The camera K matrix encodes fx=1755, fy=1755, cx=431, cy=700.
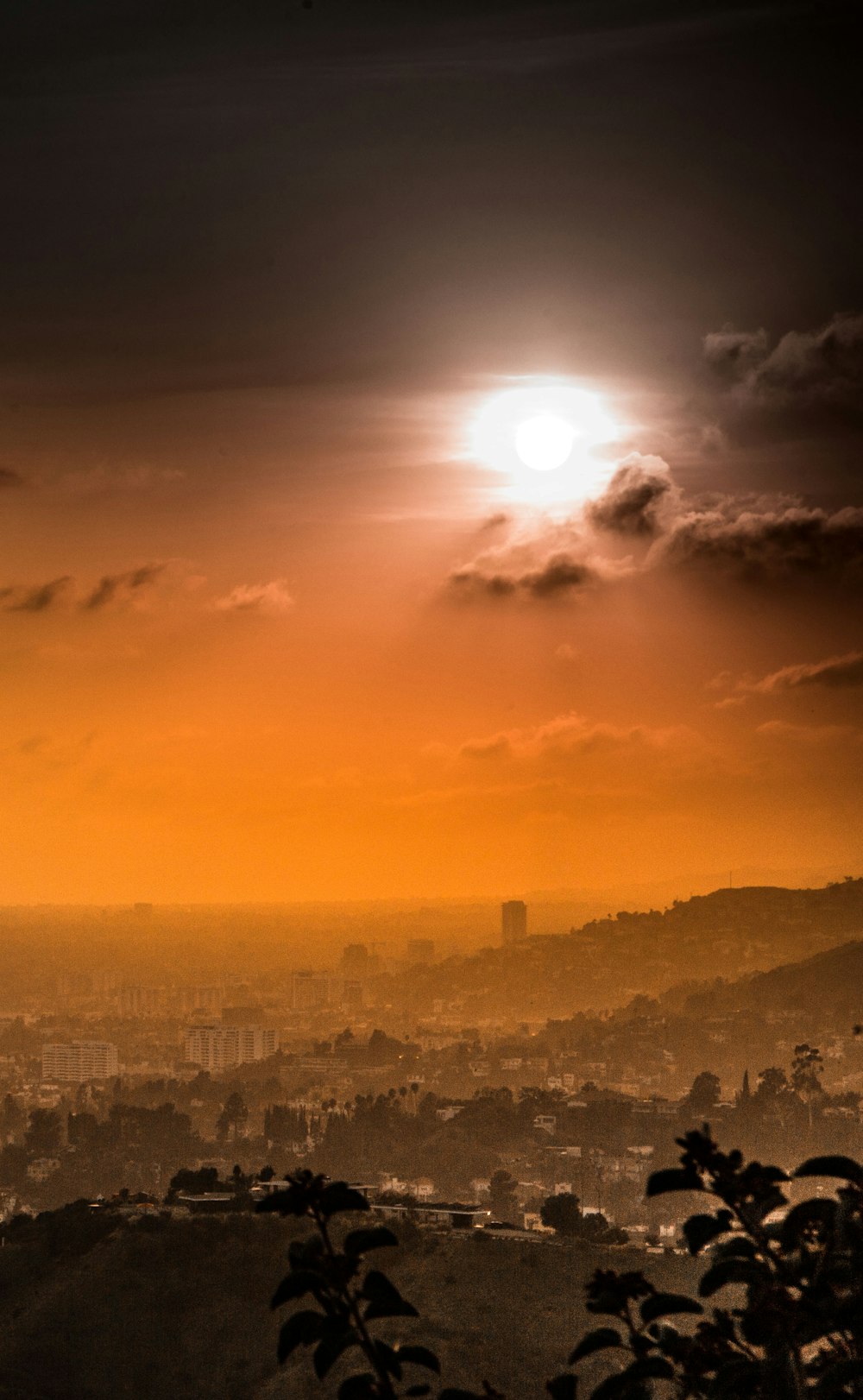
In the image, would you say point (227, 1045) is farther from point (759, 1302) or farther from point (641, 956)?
point (759, 1302)

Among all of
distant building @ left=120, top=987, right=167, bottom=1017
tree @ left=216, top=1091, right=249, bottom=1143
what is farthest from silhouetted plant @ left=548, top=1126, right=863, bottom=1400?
distant building @ left=120, top=987, right=167, bottom=1017

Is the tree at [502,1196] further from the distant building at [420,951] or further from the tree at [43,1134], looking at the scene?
the distant building at [420,951]

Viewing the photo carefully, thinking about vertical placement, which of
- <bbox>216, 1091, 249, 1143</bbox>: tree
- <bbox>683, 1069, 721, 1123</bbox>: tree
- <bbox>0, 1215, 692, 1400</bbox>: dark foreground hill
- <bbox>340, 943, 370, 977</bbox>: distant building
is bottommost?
<bbox>0, 1215, 692, 1400</bbox>: dark foreground hill

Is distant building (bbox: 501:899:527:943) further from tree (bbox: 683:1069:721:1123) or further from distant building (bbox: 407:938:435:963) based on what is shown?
tree (bbox: 683:1069:721:1123)

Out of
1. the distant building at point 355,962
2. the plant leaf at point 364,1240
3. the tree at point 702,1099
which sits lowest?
the tree at point 702,1099

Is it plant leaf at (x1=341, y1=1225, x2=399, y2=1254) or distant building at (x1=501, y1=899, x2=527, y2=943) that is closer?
plant leaf at (x1=341, y1=1225, x2=399, y2=1254)

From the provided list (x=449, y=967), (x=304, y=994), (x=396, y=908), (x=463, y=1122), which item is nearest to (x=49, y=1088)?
(x=463, y=1122)

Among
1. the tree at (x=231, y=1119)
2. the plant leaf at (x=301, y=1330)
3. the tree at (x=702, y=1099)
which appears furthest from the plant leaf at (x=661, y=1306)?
the tree at (x=231, y=1119)

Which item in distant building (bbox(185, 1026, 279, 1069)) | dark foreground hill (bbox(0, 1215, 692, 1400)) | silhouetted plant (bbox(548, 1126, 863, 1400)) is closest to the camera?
silhouetted plant (bbox(548, 1126, 863, 1400))
